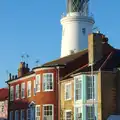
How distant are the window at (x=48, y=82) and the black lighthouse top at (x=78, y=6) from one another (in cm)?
2420

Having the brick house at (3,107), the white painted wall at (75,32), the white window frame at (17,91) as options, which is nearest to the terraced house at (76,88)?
the white window frame at (17,91)

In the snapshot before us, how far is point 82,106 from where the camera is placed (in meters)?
50.5

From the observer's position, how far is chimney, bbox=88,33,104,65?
5384 cm

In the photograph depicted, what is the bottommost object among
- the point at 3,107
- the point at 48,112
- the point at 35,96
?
the point at 48,112

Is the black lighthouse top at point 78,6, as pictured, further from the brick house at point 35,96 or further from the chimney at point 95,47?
the chimney at point 95,47

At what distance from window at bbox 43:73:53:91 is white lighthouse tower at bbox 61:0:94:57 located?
58.7 feet

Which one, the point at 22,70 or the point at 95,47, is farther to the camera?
the point at 22,70

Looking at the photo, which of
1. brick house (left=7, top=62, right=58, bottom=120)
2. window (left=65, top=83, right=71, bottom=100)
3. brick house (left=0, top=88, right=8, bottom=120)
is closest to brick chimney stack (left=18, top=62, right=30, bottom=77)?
brick house (left=7, top=62, right=58, bottom=120)

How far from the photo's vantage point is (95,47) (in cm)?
5394

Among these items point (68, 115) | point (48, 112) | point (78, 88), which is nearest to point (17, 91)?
point (48, 112)

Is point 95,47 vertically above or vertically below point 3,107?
above

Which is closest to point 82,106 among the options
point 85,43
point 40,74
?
point 40,74

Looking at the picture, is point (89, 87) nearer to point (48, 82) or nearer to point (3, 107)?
point (48, 82)

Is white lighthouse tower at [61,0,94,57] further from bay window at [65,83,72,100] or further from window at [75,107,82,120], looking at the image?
window at [75,107,82,120]
